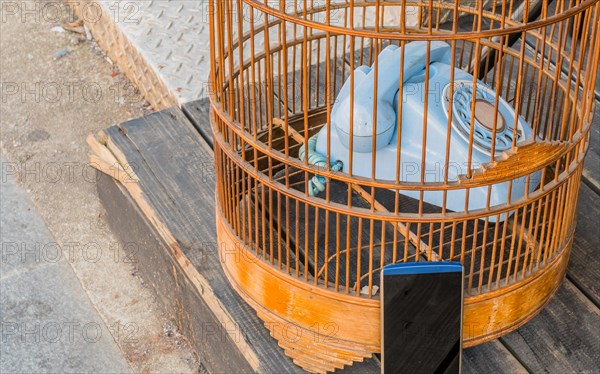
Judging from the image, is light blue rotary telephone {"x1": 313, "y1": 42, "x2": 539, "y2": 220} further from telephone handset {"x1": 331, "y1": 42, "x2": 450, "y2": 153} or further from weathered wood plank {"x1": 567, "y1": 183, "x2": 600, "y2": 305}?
weathered wood plank {"x1": 567, "y1": 183, "x2": 600, "y2": 305}

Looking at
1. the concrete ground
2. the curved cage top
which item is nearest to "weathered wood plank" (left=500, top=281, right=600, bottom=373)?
the curved cage top

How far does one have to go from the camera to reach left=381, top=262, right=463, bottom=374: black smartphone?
2078 millimetres

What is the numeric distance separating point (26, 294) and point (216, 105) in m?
1.22

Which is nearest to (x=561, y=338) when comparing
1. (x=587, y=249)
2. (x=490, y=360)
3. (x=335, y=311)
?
(x=490, y=360)

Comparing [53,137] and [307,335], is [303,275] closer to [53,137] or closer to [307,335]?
[307,335]

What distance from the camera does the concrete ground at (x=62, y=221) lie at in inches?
113

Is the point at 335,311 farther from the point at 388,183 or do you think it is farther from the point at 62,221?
the point at 62,221

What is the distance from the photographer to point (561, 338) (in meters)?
2.35

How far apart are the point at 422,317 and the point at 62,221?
1.66 metres

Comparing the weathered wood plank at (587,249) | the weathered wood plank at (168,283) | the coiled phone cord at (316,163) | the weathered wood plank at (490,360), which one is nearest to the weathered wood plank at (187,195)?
the weathered wood plank at (168,283)

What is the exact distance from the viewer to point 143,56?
362 centimetres

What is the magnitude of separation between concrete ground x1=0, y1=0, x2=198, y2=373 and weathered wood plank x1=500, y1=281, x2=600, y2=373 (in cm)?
103

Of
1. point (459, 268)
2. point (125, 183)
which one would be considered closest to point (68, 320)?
point (125, 183)

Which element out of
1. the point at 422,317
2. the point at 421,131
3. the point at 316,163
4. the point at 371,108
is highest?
the point at 371,108
